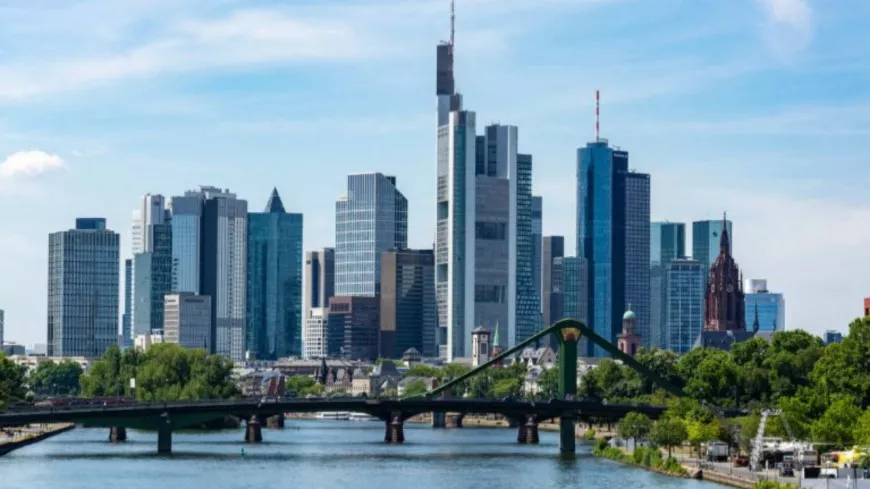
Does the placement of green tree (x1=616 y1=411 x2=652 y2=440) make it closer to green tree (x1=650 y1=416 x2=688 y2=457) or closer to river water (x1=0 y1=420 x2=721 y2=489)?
river water (x1=0 y1=420 x2=721 y2=489)

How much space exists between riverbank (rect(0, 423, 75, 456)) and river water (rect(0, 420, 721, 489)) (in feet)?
3.38

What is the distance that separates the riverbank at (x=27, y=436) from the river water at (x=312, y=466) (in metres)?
1.03

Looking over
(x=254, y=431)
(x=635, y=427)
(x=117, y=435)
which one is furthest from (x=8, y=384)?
(x=635, y=427)

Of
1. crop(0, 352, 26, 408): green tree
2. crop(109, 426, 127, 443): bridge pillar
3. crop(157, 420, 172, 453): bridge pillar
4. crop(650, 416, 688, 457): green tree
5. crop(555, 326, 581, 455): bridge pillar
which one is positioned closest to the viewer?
crop(650, 416, 688, 457): green tree

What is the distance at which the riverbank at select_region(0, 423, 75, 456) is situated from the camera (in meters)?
148

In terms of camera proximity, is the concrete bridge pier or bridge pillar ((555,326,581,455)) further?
the concrete bridge pier

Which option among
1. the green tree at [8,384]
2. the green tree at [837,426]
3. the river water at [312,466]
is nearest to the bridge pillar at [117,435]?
the river water at [312,466]

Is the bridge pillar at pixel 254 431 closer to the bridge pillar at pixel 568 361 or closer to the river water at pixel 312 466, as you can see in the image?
the river water at pixel 312 466

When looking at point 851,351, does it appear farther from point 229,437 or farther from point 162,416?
point 229,437

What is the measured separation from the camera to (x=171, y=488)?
107438 millimetres

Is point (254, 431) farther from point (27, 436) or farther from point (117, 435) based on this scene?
point (27, 436)

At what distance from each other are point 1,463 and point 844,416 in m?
49.8

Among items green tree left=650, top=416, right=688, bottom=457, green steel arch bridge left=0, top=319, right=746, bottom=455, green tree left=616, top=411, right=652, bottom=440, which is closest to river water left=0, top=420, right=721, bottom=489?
green steel arch bridge left=0, top=319, right=746, bottom=455

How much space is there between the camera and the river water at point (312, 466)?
365ft
